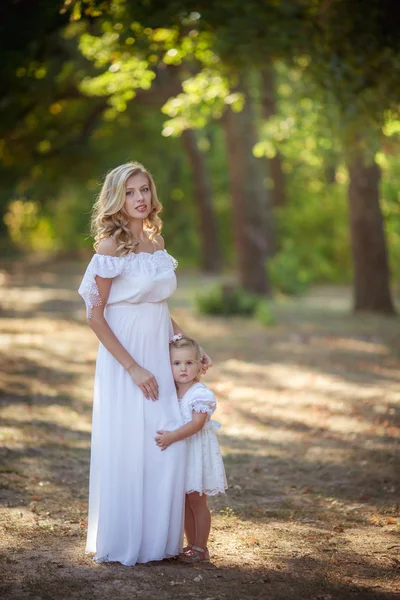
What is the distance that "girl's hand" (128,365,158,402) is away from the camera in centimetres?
426

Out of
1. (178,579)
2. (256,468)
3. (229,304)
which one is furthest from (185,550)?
(229,304)

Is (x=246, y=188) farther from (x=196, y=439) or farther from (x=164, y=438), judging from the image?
(x=164, y=438)

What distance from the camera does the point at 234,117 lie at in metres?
17.2

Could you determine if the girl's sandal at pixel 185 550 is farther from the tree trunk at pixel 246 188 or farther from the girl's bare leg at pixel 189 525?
the tree trunk at pixel 246 188

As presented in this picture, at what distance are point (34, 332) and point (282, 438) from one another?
700cm

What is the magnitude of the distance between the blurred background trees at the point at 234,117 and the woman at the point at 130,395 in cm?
117

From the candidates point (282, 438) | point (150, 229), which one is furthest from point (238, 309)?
point (150, 229)

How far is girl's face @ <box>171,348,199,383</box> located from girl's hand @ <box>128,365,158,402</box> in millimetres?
206

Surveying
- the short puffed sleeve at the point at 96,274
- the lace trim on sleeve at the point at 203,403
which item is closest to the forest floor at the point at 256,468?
the lace trim on sleeve at the point at 203,403

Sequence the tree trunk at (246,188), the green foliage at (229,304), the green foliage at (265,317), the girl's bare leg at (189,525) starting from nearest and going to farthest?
the girl's bare leg at (189,525) < the green foliage at (265,317) < the green foliage at (229,304) < the tree trunk at (246,188)

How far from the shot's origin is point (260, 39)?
9.32 meters

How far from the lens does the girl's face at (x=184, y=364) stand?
4422 millimetres

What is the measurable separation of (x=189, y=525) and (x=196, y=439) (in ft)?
1.74

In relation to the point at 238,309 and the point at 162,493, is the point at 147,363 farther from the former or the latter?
the point at 238,309
